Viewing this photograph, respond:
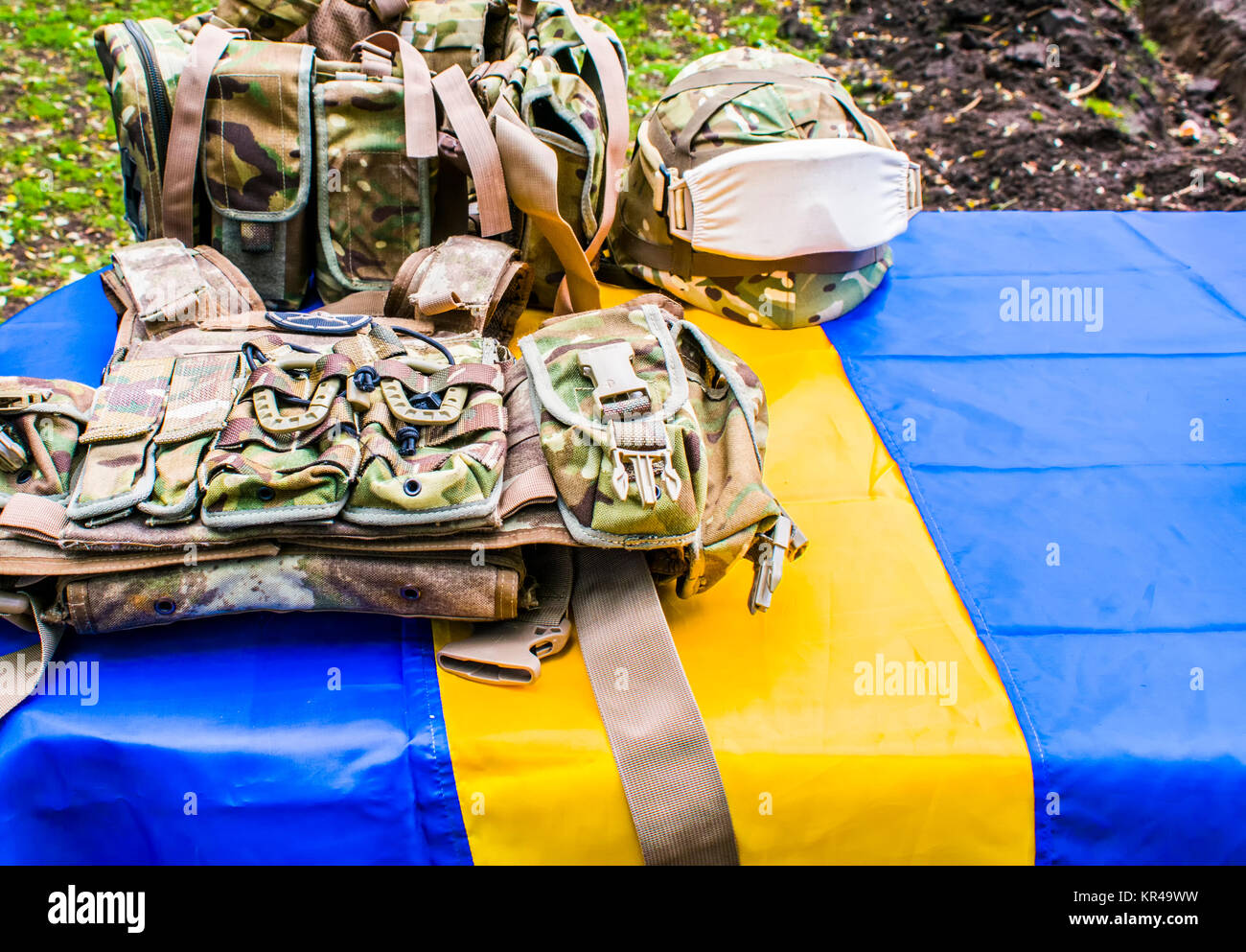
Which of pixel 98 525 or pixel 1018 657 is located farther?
pixel 1018 657

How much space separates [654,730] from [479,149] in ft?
4.48

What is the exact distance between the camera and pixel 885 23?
5.33 m

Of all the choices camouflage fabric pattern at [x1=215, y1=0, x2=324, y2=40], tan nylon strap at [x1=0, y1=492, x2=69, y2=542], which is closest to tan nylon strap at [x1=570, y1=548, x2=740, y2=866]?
tan nylon strap at [x1=0, y1=492, x2=69, y2=542]

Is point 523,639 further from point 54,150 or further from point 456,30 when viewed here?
point 54,150

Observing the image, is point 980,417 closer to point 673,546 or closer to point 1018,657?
point 1018,657

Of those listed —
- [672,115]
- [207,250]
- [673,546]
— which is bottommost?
[673,546]

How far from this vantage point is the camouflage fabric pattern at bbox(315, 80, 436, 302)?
2.17 m

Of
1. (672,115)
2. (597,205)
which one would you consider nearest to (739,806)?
(597,205)

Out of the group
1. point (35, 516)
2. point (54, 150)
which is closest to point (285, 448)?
point (35, 516)

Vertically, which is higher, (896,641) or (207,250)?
(207,250)

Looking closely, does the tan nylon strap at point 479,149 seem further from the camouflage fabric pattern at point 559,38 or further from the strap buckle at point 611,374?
the strap buckle at point 611,374

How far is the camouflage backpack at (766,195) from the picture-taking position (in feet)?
7.26

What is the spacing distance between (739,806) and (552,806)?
283mm

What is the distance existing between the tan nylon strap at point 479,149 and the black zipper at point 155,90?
60 centimetres
